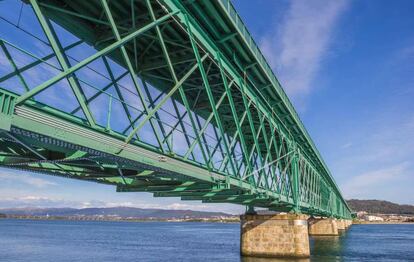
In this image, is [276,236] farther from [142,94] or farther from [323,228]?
[323,228]

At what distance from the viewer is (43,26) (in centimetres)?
953

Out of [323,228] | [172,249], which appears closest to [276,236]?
[172,249]

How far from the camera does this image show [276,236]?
1452 inches

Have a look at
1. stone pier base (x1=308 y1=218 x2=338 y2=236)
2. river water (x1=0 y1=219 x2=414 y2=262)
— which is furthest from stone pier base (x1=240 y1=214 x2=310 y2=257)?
stone pier base (x1=308 y1=218 x2=338 y2=236)

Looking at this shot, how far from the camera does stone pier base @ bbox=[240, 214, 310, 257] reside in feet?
117

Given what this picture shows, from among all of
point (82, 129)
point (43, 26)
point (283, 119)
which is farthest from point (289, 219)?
point (43, 26)

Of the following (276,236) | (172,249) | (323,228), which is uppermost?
(323,228)

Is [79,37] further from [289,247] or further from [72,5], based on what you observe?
[289,247]

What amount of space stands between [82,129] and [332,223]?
9170cm

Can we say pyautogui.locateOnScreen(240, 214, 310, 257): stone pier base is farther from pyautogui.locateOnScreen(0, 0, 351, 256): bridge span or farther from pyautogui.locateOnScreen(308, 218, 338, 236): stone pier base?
pyautogui.locateOnScreen(308, 218, 338, 236): stone pier base

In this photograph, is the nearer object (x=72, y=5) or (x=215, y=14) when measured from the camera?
(x=72, y=5)

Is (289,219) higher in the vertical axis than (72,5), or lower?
lower

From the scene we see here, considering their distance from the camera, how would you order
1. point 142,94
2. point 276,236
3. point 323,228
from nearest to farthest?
point 142,94 → point 276,236 → point 323,228

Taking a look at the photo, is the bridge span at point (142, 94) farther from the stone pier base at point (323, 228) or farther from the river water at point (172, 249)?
the stone pier base at point (323, 228)
